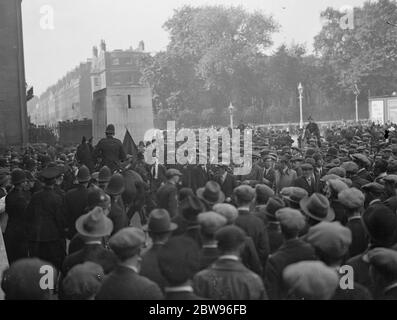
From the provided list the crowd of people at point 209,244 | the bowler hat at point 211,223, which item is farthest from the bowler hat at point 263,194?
the bowler hat at point 211,223

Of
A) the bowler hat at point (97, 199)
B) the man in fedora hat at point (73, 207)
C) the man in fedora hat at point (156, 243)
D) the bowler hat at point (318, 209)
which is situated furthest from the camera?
the man in fedora hat at point (73, 207)

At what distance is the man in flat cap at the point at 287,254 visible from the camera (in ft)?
14.6

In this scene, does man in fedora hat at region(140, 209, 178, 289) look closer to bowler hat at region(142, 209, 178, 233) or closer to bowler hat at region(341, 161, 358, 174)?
bowler hat at region(142, 209, 178, 233)

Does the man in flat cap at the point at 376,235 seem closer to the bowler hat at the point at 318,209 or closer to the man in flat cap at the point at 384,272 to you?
the man in flat cap at the point at 384,272

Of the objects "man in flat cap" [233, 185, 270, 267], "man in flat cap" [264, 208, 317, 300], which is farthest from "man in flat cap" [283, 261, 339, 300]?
"man in flat cap" [233, 185, 270, 267]

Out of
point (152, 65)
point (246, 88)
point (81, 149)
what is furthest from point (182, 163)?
point (246, 88)

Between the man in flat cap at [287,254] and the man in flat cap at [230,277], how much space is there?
51 cm

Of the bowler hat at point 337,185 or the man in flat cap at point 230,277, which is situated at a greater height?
the bowler hat at point 337,185

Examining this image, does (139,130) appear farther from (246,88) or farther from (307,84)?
(307,84)

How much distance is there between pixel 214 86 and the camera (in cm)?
4666

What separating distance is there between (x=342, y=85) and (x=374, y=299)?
53541 millimetres

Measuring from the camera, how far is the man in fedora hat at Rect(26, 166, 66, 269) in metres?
6.74

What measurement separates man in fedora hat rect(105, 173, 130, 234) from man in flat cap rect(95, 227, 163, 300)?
2.60 m

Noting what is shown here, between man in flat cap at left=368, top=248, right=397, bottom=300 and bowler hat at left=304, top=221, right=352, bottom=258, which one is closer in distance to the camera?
bowler hat at left=304, top=221, right=352, bottom=258
